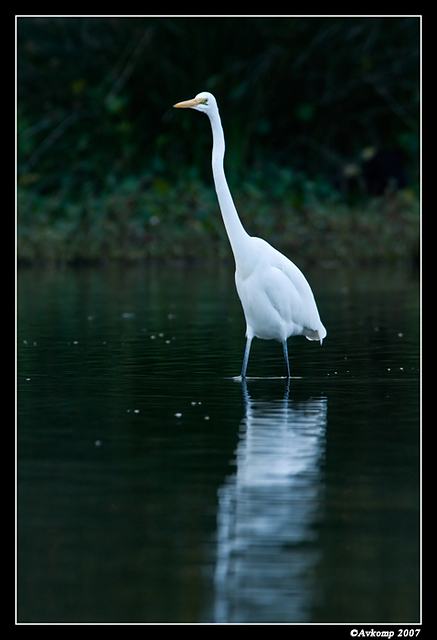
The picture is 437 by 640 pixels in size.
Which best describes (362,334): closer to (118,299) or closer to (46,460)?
(118,299)

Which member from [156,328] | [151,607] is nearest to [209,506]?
[151,607]

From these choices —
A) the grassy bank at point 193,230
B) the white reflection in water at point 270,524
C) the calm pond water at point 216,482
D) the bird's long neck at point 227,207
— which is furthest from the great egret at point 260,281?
the grassy bank at point 193,230

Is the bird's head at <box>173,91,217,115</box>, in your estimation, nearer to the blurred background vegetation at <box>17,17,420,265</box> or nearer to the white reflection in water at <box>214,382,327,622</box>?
the white reflection in water at <box>214,382,327,622</box>

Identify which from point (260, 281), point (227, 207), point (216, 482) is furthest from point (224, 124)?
point (216, 482)

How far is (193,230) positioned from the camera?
26.1 meters

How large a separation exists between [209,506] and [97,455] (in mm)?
1305

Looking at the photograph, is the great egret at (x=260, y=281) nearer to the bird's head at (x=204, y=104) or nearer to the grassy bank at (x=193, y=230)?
the bird's head at (x=204, y=104)

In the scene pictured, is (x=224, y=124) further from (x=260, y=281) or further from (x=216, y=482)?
(x=216, y=482)

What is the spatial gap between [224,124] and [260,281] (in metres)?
20.0

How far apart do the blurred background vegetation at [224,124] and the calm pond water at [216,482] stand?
47.9 feet

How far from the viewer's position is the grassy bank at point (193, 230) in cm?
2609

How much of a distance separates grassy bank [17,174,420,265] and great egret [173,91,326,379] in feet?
52.2

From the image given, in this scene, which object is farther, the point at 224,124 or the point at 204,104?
the point at 224,124

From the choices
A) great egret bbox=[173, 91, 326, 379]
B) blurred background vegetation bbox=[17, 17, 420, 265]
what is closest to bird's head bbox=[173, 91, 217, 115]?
great egret bbox=[173, 91, 326, 379]
